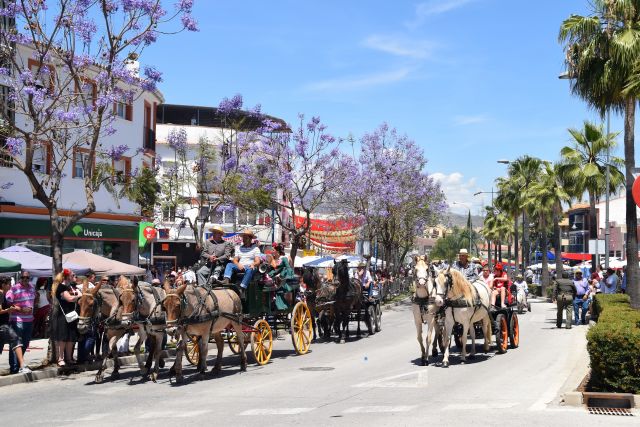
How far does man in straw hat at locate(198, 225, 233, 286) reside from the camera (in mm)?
15476

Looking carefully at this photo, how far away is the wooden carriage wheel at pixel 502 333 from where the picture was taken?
17.7 m

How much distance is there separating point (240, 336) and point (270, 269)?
255 cm

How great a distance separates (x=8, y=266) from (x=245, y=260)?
298 inches

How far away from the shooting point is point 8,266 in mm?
19734

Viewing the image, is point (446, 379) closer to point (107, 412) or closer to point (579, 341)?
point (107, 412)

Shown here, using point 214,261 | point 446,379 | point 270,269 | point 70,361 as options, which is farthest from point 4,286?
point 446,379

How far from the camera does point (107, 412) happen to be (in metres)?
10.9

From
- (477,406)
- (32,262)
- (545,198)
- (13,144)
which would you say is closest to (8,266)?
(32,262)

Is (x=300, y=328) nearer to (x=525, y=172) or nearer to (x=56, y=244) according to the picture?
(x=56, y=244)

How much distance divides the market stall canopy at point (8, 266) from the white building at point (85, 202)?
6.18m

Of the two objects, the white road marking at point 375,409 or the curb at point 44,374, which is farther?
the curb at point 44,374

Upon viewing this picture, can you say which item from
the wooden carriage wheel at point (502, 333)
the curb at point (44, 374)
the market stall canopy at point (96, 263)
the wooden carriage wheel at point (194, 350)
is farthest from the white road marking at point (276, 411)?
the market stall canopy at point (96, 263)

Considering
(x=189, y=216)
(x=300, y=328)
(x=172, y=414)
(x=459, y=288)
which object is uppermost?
(x=189, y=216)

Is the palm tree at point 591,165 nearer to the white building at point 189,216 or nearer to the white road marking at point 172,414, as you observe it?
the white building at point 189,216
